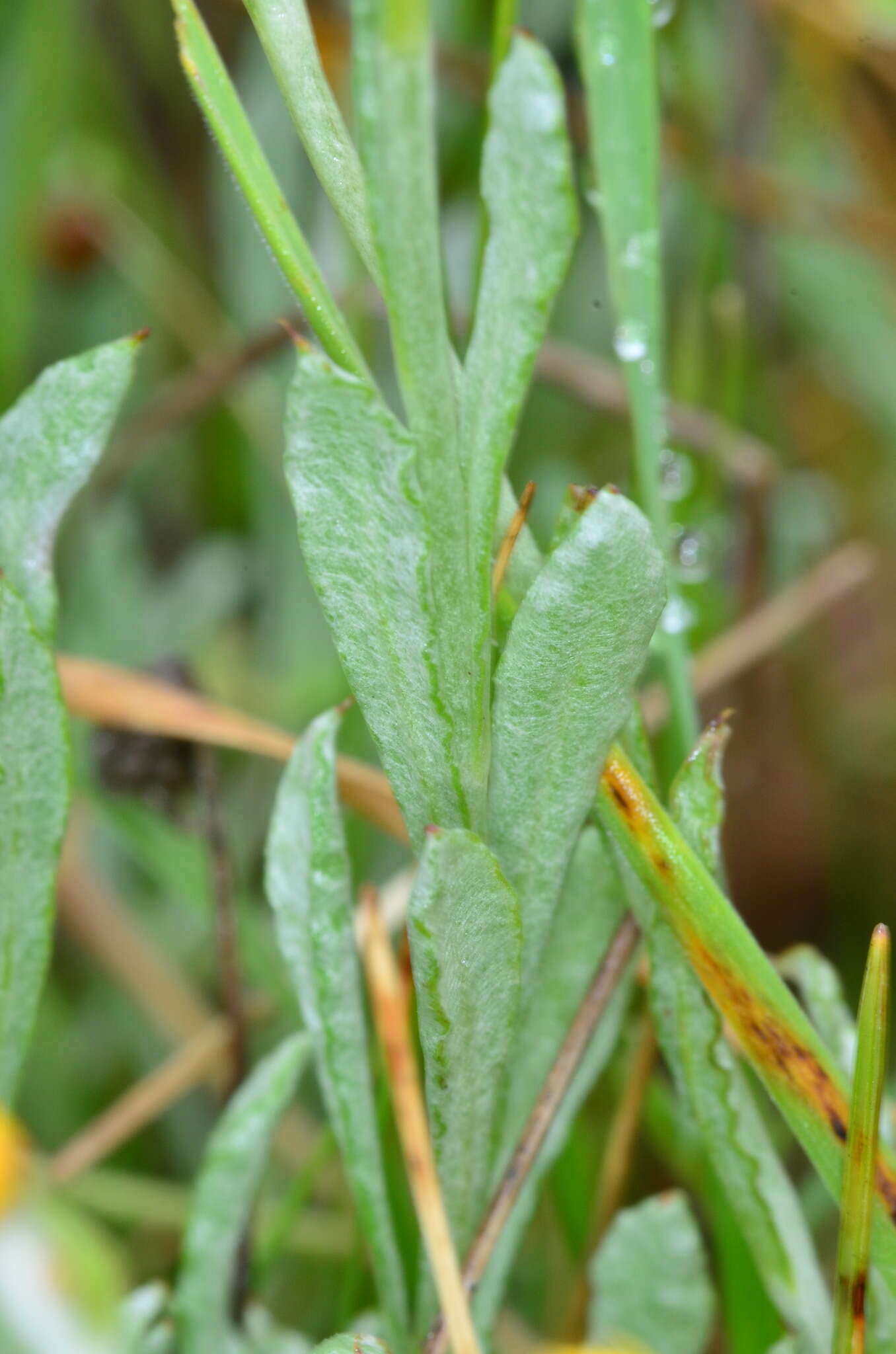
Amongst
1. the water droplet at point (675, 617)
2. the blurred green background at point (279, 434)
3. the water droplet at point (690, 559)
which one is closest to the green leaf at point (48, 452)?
the water droplet at point (675, 617)

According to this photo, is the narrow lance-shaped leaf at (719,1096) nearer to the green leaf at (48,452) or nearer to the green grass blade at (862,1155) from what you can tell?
the green grass blade at (862,1155)

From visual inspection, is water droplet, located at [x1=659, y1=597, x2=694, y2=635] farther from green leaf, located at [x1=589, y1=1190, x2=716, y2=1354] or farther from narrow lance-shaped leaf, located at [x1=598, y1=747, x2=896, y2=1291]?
green leaf, located at [x1=589, y1=1190, x2=716, y2=1354]

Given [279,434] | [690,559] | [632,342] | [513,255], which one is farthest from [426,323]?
[279,434]

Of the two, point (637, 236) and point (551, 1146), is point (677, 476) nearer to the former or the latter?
point (637, 236)

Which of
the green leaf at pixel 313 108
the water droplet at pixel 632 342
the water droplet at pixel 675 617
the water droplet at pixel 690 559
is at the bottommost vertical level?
the water droplet at pixel 675 617

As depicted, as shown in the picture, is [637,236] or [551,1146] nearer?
[551,1146]

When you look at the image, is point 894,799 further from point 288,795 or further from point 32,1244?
point 32,1244

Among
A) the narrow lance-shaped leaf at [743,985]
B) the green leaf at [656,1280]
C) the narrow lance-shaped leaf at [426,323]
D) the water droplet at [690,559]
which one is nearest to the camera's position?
the narrow lance-shaped leaf at [426,323]
